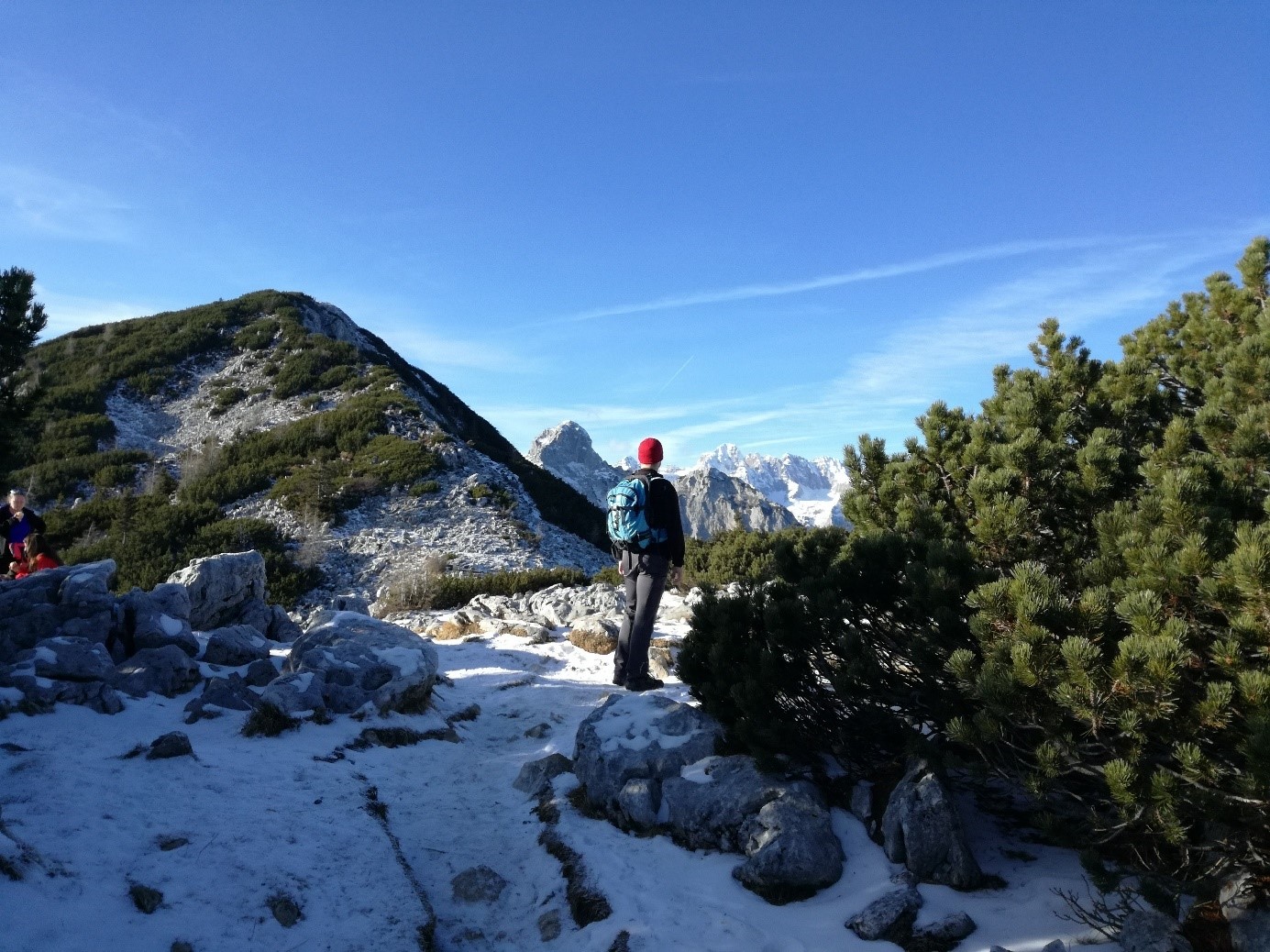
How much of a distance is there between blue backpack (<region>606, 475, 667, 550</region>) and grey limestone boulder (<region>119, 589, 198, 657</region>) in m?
5.01

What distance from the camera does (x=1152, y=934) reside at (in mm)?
2961

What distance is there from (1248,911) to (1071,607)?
51.9 inches

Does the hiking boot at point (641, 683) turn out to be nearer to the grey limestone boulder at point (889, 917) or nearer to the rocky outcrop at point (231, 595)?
the grey limestone boulder at point (889, 917)

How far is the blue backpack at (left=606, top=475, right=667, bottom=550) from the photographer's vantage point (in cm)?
670

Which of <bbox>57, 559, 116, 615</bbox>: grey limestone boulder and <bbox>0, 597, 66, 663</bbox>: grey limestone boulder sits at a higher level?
<bbox>57, 559, 116, 615</bbox>: grey limestone boulder

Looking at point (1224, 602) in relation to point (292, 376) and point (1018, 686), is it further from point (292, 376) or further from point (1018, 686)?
point (292, 376)

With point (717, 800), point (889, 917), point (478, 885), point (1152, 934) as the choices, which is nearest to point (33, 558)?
point (478, 885)

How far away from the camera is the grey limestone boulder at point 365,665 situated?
23.8 ft

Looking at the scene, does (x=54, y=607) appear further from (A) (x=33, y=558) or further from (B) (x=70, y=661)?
(A) (x=33, y=558)

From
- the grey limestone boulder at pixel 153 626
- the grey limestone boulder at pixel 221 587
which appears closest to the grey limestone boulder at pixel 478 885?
the grey limestone boulder at pixel 153 626

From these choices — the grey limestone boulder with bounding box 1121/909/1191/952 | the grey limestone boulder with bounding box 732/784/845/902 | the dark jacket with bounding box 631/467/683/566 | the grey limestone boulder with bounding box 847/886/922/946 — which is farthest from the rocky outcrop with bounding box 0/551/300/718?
the grey limestone boulder with bounding box 1121/909/1191/952

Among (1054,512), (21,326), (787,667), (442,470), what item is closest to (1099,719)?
(1054,512)

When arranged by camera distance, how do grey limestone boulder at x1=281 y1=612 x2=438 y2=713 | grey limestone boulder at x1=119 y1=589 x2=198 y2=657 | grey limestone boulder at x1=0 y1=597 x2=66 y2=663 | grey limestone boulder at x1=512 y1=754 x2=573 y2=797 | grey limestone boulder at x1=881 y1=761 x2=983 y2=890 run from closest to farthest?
grey limestone boulder at x1=881 y1=761 x2=983 y2=890, grey limestone boulder at x1=512 y1=754 x2=573 y2=797, grey limestone boulder at x1=0 y1=597 x2=66 y2=663, grey limestone boulder at x1=281 y1=612 x2=438 y2=713, grey limestone boulder at x1=119 y1=589 x2=198 y2=657

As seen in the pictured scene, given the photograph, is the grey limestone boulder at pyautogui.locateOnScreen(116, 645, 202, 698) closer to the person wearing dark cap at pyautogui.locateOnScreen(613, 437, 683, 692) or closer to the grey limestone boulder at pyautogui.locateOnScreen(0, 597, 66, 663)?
the grey limestone boulder at pyautogui.locateOnScreen(0, 597, 66, 663)
